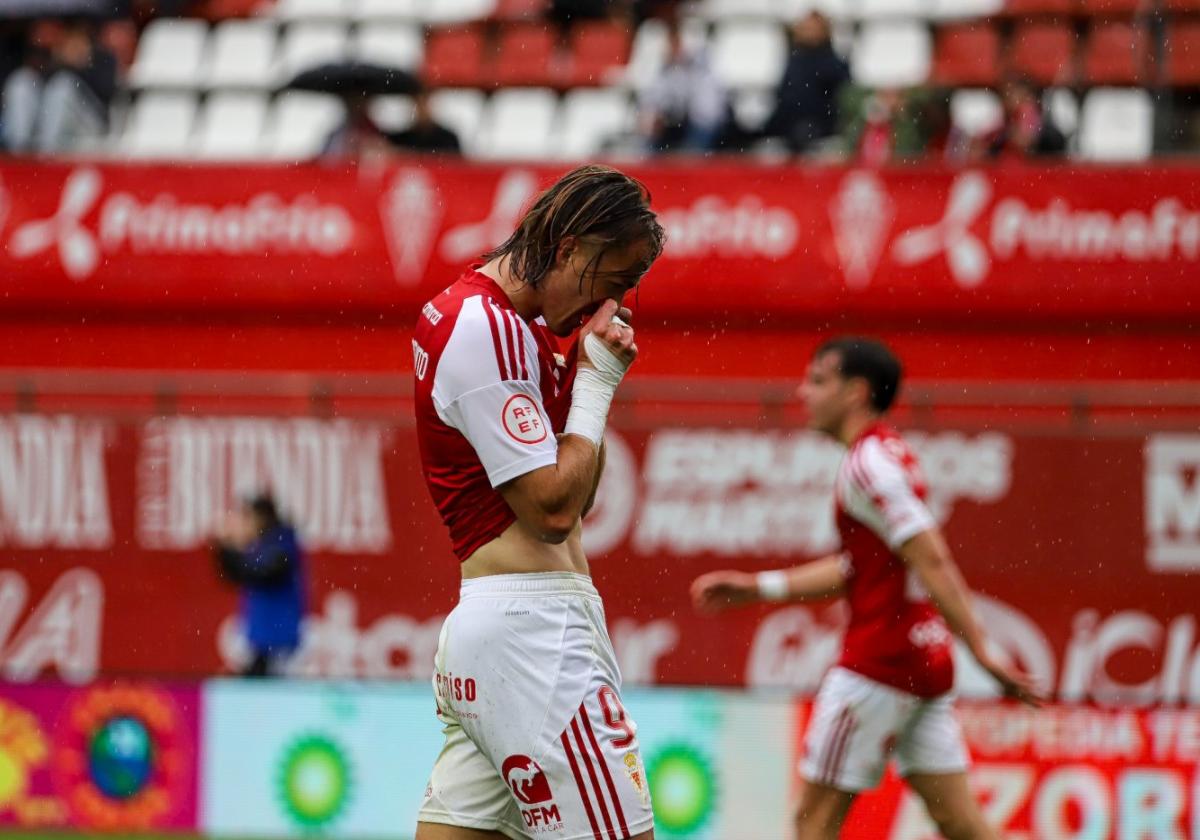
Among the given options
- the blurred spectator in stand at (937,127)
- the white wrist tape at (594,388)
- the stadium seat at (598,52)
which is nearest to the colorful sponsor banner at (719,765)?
the white wrist tape at (594,388)

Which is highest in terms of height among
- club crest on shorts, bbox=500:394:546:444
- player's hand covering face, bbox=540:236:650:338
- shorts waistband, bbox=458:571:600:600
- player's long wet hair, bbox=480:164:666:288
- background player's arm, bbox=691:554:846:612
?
player's long wet hair, bbox=480:164:666:288

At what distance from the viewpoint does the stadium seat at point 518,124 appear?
1440 cm

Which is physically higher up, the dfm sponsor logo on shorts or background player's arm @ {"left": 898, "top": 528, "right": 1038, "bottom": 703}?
background player's arm @ {"left": 898, "top": 528, "right": 1038, "bottom": 703}

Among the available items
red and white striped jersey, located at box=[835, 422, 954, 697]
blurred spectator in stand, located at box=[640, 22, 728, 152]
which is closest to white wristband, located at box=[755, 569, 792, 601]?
red and white striped jersey, located at box=[835, 422, 954, 697]

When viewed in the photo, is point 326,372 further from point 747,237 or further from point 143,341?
point 747,237

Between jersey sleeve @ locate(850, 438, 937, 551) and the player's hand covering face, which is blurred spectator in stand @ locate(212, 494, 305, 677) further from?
the player's hand covering face

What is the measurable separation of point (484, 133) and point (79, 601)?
211 inches

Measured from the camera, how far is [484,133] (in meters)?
14.7

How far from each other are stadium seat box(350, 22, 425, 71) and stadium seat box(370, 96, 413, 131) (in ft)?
1.08

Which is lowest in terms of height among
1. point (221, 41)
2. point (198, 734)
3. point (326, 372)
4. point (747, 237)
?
point (198, 734)

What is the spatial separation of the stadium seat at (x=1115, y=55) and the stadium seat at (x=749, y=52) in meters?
2.27

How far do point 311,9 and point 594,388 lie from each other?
42.1 feet

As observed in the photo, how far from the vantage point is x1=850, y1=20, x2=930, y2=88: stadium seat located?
14023mm

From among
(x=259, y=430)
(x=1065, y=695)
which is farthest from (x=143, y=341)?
(x=1065, y=695)
